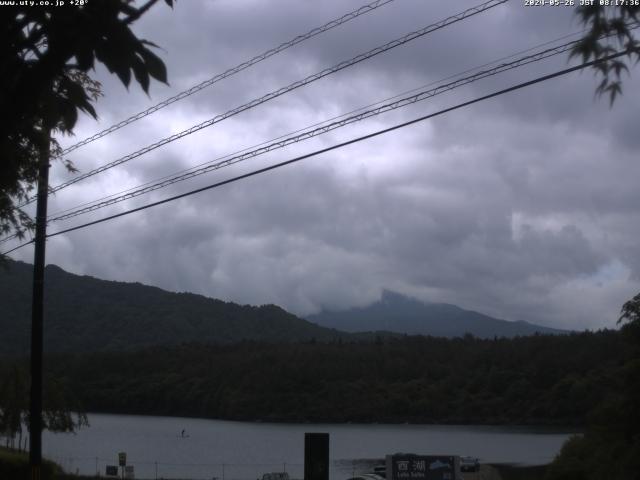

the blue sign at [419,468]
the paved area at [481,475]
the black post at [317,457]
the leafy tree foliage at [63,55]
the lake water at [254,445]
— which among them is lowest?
the lake water at [254,445]

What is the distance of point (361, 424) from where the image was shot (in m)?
114

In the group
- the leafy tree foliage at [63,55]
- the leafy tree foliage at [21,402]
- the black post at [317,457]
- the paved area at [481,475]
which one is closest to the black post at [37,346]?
the black post at [317,457]

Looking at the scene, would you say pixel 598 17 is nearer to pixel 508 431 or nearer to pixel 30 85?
pixel 30 85

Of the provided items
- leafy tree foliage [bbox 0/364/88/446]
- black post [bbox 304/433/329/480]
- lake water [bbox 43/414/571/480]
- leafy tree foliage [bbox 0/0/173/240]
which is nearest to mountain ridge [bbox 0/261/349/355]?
lake water [bbox 43/414/571/480]

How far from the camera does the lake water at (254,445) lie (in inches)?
2682

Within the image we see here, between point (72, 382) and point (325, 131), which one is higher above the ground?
point (325, 131)

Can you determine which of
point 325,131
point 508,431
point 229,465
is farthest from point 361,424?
point 325,131

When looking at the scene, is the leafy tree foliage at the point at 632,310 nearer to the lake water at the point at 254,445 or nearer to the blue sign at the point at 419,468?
the blue sign at the point at 419,468

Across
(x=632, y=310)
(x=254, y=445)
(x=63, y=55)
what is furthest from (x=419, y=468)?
(x=254, y=445)

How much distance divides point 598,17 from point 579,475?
88.6ft

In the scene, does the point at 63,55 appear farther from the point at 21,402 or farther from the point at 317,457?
the point at 21,402

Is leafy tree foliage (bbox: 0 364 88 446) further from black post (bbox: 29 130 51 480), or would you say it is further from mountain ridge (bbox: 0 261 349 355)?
black post (bbox: 29 130 51 480)

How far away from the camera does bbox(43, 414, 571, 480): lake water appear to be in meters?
68.1

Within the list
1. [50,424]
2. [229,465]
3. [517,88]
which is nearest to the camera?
[517,88]
